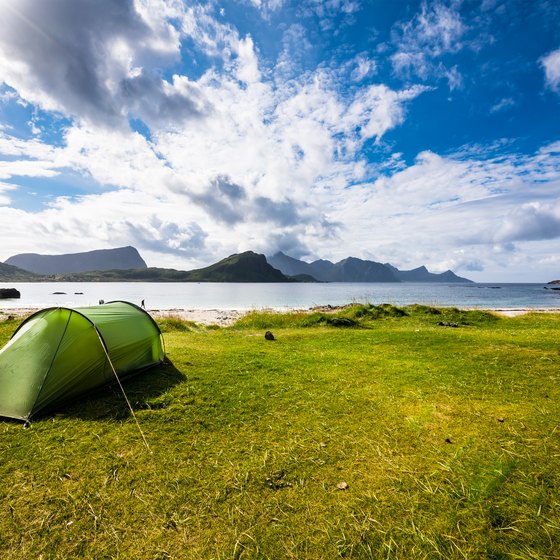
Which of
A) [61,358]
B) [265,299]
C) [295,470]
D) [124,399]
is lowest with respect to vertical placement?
[265,299]

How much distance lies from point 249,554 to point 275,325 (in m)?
20.4

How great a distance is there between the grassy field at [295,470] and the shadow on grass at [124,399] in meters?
0.06

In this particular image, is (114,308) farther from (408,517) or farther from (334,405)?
(408,517)

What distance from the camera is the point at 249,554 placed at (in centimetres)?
352

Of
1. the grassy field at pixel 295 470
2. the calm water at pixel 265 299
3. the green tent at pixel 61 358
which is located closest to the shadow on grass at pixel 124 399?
the grassy field at pixel 295 470

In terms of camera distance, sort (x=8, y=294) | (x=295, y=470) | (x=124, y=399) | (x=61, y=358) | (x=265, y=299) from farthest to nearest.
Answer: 1. (x=265, y=299)
2. (x=8, y=294)
3. (x=124, y=399)
4. (x=61, y=358)
5. (x=295, y=470)

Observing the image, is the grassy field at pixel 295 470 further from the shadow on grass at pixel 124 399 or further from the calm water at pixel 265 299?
the calm water at pixel 265 299

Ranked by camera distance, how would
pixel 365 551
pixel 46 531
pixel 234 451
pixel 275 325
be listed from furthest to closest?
1. pixel 275 325
2. pixel 234 451
3. pixel 46 531
4. pixel 365 551

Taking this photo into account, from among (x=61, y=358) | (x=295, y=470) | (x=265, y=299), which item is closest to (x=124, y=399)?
(x=61, y=358)

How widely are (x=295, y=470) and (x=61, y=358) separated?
6426mm

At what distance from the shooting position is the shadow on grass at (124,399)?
23.0ft

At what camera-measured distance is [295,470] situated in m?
4.93

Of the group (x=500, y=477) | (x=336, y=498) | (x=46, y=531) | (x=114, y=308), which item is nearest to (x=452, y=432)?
(x=500, y=477)

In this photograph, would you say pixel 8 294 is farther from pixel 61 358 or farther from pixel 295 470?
pixel 295 470
